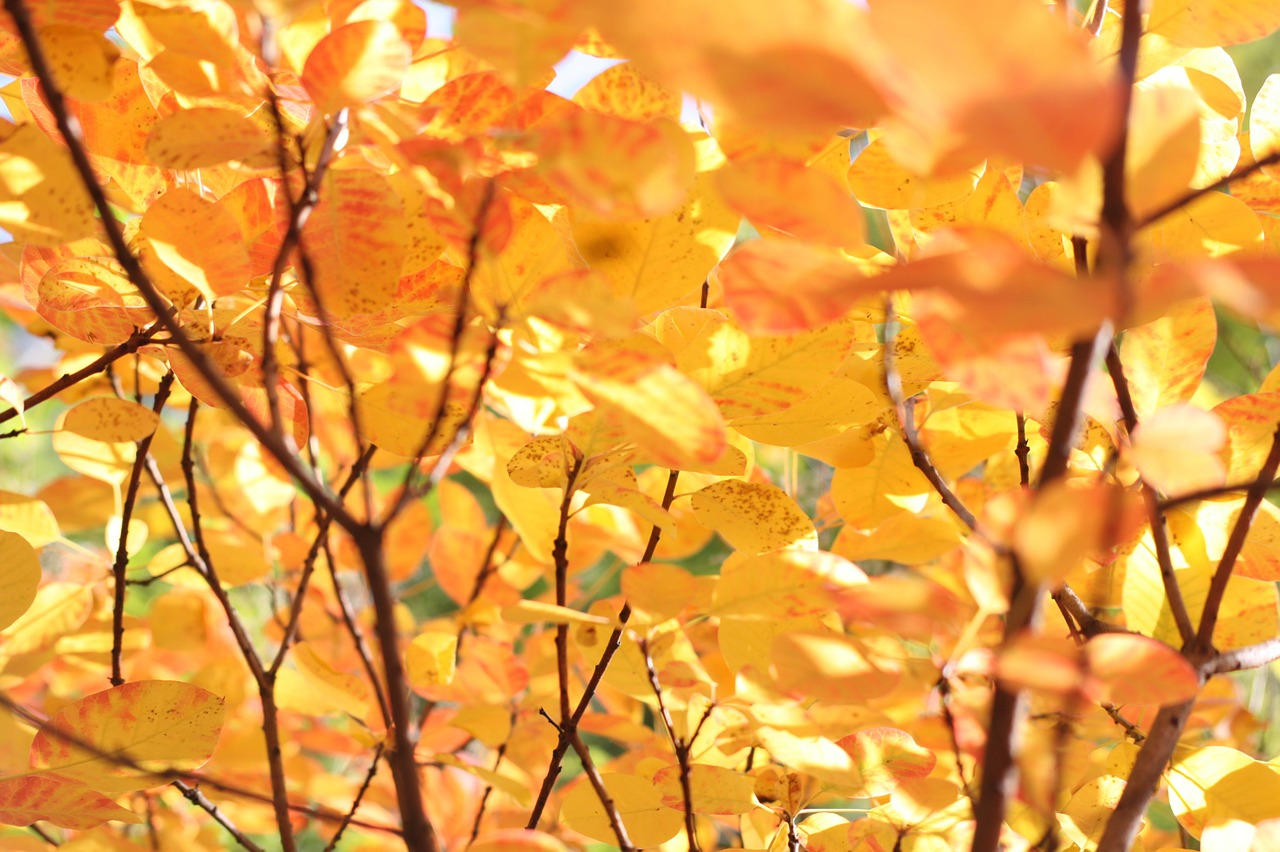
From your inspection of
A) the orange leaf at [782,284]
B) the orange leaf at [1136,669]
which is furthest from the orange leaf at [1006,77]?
the orange leaf at [1136,669]

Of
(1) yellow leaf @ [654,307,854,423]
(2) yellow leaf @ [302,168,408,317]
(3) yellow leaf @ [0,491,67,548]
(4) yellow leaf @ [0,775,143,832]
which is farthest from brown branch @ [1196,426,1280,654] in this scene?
(3) yellow leaf @ [0,491,67,548]

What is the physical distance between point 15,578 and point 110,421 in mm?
A: 114

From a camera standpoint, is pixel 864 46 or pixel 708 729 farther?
pixel 708 729

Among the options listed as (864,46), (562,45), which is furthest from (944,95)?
(562,45)

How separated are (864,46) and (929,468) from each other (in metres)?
0.34

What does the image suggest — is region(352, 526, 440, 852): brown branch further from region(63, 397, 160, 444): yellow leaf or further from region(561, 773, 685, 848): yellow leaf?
region(63, 397, 160, 444): yellow leaf

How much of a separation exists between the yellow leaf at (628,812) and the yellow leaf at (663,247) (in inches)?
11.0

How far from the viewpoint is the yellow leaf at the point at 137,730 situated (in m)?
0.44

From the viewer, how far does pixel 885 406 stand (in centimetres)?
54

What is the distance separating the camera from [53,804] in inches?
17.4

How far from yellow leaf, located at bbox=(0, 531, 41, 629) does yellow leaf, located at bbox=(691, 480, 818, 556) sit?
0.35m

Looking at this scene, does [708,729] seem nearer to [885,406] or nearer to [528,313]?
[885,406]

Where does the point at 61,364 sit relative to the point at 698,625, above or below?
above

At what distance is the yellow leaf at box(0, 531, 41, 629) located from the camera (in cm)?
47
